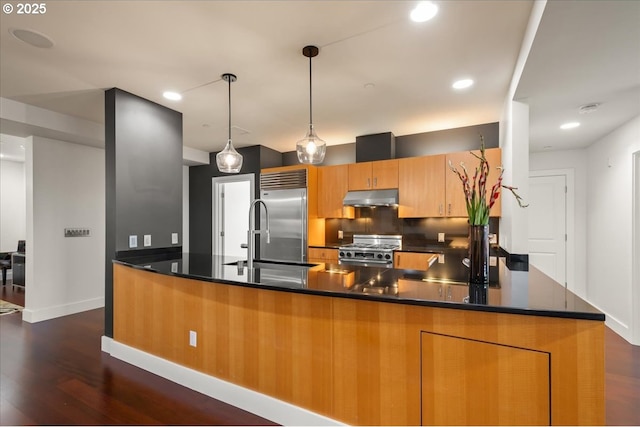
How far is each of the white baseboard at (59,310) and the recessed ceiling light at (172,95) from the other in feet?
10.8

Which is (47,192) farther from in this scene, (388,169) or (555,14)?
(555,14)

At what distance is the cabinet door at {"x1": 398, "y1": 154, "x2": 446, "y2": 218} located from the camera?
420 cm

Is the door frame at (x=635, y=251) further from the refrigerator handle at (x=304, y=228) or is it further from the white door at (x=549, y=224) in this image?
the refrigerator handle at (x=304, y=228)

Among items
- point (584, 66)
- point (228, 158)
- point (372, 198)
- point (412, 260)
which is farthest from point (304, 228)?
point (584, 66)

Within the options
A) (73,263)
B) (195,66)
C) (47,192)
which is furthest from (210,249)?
(195,66)

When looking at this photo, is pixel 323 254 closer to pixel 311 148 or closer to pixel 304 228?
pixel 304 228

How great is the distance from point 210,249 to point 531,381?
557cm

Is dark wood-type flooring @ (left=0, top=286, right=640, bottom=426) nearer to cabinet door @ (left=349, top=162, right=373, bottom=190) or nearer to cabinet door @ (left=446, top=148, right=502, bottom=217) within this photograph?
cabinet door @ (left=446, top=148, right=502, bottom=217)

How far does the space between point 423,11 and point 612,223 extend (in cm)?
368

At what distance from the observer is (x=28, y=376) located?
2.48 metres

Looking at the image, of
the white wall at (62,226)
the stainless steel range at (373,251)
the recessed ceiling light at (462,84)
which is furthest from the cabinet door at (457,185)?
the white wall at (62,226)

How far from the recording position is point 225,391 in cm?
211

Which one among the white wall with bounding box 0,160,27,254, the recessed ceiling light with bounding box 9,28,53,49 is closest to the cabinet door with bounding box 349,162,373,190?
the recessed ceiling light with bounding box 9,28,53,49

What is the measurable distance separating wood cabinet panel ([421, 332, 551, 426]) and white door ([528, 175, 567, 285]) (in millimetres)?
4224
